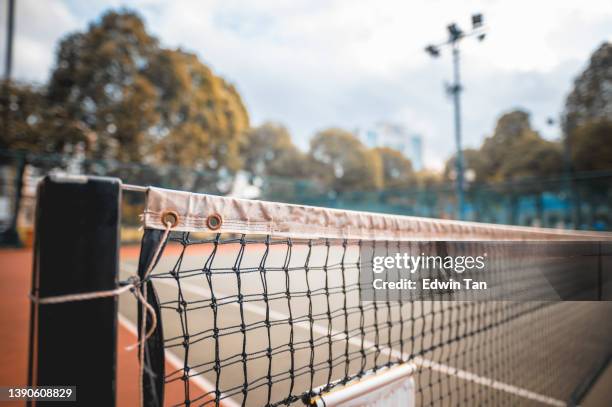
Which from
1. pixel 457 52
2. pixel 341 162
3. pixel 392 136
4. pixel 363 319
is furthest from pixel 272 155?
pixel 392 136

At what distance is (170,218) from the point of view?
0.83 meters

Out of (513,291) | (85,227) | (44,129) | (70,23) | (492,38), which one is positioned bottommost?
(513,291)

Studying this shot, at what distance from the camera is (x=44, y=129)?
1400 cm

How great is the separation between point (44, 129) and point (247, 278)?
39.9 ft

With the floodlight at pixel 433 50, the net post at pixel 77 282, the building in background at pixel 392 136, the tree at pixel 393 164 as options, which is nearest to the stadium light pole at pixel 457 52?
the floodlight at pixel 433 50

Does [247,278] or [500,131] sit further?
[500,131]

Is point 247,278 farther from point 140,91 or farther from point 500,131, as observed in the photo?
point 500,131

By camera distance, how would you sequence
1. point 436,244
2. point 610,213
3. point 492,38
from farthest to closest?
1. point 610,213
2. point 492,38
3. point 436,244

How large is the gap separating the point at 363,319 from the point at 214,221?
1.02 metres

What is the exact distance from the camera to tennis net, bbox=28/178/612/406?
959 millimetres

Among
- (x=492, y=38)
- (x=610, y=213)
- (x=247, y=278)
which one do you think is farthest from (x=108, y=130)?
(x=610, y=213)

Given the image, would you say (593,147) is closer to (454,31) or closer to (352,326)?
(454,31)

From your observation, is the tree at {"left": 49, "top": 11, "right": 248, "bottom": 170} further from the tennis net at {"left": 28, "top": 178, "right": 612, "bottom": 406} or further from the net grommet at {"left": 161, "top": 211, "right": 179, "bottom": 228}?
the net grommet at {"left": 161, "top": 211, "right": 179, "bottom": 228}

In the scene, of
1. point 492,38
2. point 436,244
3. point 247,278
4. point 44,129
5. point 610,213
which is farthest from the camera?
point 44,129
